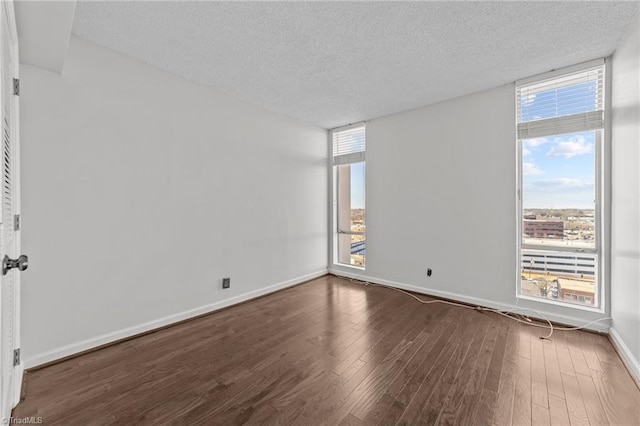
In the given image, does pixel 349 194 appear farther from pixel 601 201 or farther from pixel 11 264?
pixel 11 264

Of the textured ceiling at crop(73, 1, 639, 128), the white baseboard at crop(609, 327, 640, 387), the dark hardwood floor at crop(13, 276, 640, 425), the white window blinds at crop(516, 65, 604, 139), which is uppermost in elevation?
the textured ceiling at crop(73, 1, 639, 128)

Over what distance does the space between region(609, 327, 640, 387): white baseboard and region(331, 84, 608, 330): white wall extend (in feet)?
0.66

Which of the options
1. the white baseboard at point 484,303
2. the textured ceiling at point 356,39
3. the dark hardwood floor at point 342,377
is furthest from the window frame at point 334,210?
the dark hardwood floor at point 342,377

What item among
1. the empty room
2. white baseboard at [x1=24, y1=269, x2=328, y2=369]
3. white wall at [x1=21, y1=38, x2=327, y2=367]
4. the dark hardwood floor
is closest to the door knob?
the empty room

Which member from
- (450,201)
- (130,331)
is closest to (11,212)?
(130,331)

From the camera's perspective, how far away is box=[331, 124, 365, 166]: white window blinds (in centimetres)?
475

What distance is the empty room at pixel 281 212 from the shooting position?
1818mm

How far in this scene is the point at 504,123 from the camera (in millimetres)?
3256

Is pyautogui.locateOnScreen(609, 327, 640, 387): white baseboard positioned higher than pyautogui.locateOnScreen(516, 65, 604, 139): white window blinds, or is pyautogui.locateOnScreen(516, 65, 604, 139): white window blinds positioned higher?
pyautogui.locateOnScreen(516, 65, 604, 139): white window blinds

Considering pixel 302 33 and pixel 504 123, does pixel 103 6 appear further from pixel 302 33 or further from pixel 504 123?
pixel 504 123

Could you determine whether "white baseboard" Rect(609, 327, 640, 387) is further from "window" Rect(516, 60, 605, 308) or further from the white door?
the white door

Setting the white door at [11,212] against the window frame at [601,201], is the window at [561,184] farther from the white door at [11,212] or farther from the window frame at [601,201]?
the white door at [11,212]

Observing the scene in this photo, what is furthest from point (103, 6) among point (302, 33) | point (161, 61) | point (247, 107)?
point (247, 107)

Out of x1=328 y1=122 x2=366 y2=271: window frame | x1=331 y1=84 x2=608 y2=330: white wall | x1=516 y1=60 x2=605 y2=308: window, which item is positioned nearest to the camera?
x1=516 y1=60 x2=605 y2=308: window
